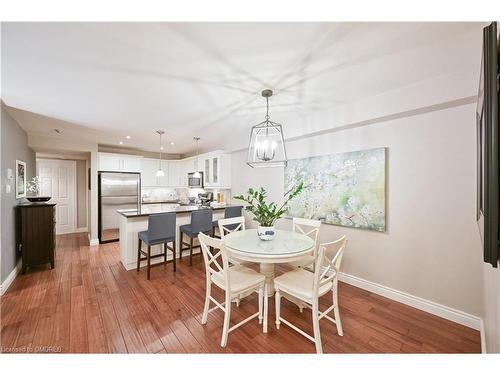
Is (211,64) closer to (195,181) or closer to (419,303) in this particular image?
(419,303)

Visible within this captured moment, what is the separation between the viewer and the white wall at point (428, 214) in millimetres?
1978

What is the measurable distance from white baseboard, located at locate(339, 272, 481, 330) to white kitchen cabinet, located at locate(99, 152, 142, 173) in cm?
548

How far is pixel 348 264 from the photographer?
2.89 m

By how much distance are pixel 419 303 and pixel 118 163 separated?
635 centimetres

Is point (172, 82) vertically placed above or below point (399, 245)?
above

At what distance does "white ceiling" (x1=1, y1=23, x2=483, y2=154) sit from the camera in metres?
1.37

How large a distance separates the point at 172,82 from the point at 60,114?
2239mm

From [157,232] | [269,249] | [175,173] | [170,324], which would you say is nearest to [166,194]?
[175,173]

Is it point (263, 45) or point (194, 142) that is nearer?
point (263, 45)

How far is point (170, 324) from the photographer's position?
6.57 feet

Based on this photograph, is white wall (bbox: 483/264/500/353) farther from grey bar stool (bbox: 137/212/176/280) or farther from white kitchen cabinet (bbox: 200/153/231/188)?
white kitchen cabinet (bbox: 200/153/231/188)
